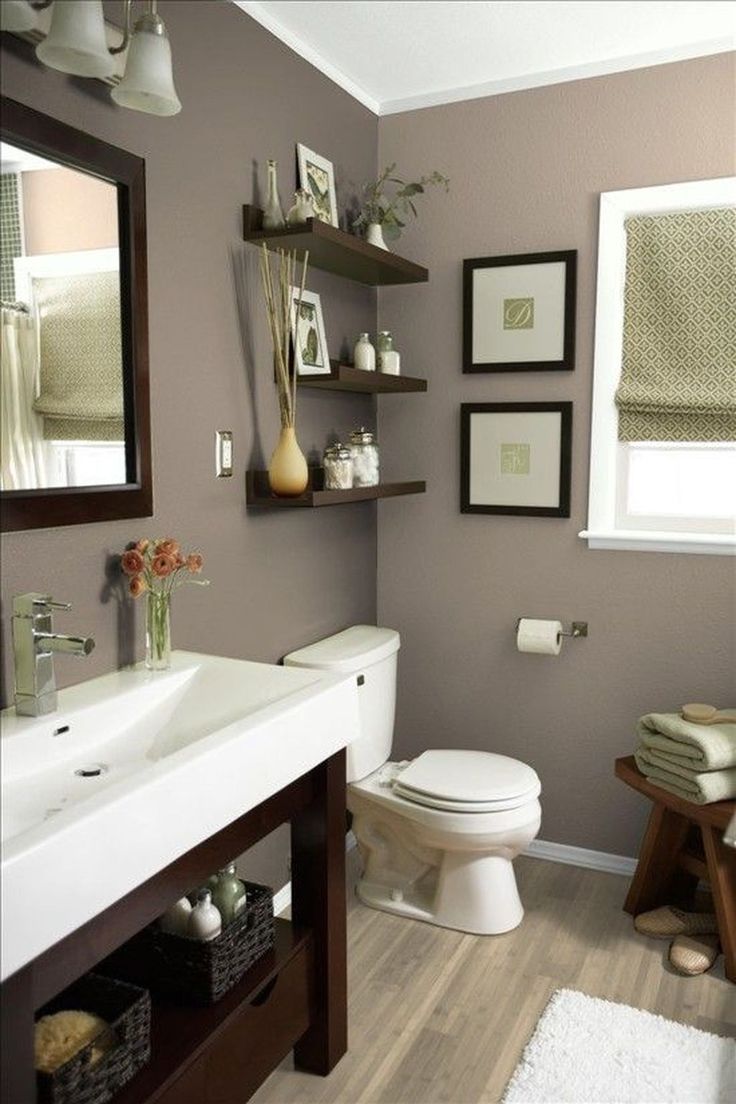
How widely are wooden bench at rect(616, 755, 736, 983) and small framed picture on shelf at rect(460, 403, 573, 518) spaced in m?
0.85

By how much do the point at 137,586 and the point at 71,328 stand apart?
53 cm

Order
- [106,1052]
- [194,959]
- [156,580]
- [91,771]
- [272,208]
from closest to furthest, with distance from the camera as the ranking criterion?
[106,1052], [91,771], [194,959], [156,580], [272,208]

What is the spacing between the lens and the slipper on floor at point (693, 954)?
242 cm

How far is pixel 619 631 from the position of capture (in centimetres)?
291

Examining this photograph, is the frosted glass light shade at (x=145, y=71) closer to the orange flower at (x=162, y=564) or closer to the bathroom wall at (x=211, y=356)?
the bathroom wall at (x=211, y=356)

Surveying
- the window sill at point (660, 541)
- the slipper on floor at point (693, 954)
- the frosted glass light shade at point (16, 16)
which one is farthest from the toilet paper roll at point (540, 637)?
the frosted glass light shade at point (16, 16)

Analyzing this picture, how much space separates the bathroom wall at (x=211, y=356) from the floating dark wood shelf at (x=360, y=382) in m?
0.09

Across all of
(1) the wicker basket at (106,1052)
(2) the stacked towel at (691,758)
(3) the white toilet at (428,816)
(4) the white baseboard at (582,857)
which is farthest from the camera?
(4) the white baseboard at (582,857)

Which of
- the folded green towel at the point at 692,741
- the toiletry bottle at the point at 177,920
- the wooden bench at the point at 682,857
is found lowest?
the wooden bench at the point at 682,857

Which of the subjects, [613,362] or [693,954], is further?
[613,362]

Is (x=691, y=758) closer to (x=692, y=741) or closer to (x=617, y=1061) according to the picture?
(x=692, y=741)

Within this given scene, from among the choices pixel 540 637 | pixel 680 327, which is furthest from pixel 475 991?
pixel 680 327

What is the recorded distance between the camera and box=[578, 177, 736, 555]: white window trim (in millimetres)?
2707

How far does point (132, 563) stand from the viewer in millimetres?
1962
